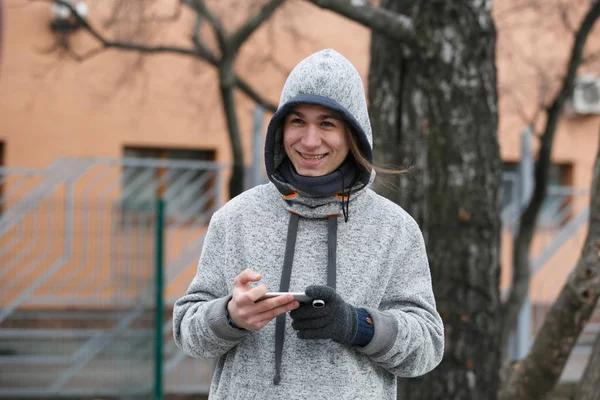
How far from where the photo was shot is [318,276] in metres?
2.28

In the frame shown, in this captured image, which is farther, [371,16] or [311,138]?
[371,16]

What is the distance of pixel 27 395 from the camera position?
26.4 feet

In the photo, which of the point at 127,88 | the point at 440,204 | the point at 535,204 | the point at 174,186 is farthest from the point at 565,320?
the point at 127,88

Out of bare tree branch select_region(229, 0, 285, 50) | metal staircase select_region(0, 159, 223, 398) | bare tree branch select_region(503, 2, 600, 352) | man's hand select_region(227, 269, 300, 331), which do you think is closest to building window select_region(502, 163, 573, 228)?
bare tree branch select_region(503, 2, 600, 352)

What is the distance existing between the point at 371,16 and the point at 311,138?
6.26ft

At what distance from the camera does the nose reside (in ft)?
7.55

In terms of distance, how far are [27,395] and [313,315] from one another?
651 centimetres

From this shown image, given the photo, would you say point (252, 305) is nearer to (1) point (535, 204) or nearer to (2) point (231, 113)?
(1) point (535, 204)

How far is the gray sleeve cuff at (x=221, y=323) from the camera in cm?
217

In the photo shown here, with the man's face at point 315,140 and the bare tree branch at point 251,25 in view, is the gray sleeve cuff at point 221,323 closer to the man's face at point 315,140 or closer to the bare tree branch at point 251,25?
the man's face at point 315,140

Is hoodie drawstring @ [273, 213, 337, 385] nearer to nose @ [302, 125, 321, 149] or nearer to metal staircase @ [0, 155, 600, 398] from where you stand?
nose @ [302, 125, 321, 149]

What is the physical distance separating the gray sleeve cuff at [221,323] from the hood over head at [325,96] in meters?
0.32

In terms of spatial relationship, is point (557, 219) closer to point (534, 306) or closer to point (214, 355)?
point (534, 306)

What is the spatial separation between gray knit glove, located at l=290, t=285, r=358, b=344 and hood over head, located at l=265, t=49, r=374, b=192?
0.34m
